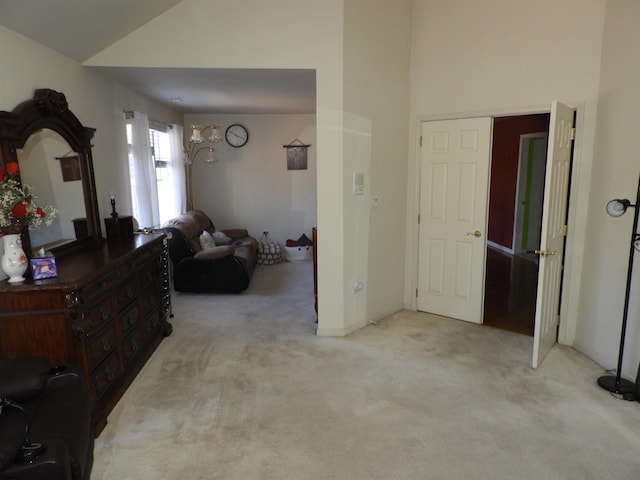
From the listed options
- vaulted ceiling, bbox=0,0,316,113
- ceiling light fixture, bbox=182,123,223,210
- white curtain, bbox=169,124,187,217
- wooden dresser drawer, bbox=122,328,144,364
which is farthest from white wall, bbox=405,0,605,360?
ceiling light fixture, bbox=182,123,223,210

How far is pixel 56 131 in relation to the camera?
3.03 metres

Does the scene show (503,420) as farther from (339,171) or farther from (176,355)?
(176,355)

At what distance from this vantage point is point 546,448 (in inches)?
91.0

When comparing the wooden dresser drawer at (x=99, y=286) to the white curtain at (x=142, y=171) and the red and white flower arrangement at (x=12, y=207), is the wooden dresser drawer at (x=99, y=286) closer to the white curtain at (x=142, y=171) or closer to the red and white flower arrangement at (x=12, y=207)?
the red and white flower arrangement at (x=12, y=207)

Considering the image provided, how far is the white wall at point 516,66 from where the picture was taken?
3307 mm

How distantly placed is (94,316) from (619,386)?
3.39 meters

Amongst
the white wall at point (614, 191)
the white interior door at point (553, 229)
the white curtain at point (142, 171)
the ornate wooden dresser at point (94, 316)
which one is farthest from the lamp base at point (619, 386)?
the white curtain at point (142, 171)

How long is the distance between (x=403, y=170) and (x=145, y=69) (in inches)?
99.0

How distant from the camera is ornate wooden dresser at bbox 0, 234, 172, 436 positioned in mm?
2232

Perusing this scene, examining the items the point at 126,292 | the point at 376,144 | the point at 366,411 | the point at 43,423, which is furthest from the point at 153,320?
the point at 376,144

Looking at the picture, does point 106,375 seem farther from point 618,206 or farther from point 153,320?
point 618,206

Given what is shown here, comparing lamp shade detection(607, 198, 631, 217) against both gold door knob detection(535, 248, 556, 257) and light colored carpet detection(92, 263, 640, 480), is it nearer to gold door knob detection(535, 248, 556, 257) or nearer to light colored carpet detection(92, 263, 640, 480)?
gold door knob detection(535, 248, 556, 257)

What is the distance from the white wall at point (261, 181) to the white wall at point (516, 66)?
10.3 feet

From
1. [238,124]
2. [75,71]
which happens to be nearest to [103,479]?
[75,71]
